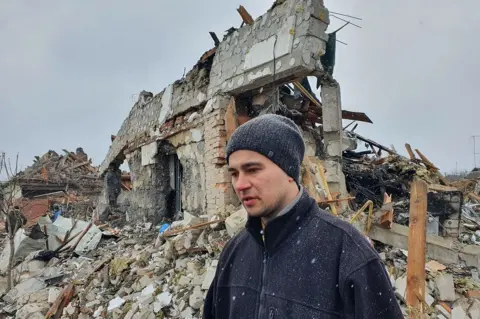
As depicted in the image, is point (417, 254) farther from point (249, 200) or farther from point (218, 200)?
point (218, 200)

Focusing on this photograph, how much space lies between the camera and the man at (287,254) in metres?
1.05

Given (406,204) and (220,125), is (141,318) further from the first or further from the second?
(406,204)

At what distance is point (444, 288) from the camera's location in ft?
10.2

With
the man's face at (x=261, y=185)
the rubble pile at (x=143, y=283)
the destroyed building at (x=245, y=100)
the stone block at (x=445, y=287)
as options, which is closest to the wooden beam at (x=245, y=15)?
the destroyed building at (x=245, y=100)

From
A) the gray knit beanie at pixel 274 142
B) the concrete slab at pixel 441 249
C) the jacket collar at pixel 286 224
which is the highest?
the gray knit beanie at pixel 274 142

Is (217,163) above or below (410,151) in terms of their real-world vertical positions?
below

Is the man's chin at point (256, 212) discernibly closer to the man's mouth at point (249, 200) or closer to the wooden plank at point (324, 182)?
the man's mouth at point (249, 200)

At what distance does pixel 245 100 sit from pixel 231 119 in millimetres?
610

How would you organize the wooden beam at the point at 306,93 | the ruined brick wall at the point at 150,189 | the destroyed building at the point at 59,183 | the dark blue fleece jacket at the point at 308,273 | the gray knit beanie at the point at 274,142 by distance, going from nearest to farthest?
the dark blue fleece jacket at the point at 308,273
the gray knit beanie at the point at 274,142
the wooden beam at the point at 306,93
the ruined brick wall at the point at 150,189
the destroyed building at the point at 59,183

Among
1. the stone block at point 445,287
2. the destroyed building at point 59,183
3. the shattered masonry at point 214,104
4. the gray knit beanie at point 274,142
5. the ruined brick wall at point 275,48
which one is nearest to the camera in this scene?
the gray knit beanie at point 274,142

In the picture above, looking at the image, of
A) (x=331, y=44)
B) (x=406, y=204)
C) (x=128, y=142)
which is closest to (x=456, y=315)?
(x=331, y=44)

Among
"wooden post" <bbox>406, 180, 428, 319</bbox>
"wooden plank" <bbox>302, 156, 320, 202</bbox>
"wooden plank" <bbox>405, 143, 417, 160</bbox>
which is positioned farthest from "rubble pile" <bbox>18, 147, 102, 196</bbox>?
"wooden post" <bbox>406, 180, 428, 319</bbox>

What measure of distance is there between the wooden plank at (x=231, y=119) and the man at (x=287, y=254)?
3903mm

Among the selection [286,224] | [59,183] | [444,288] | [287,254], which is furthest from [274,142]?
[59,183]
